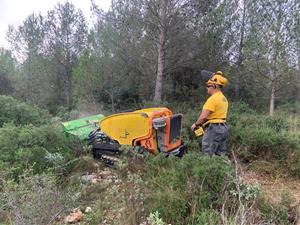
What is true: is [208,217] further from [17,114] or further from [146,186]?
[17,114]

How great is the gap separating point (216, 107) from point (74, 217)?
2.80 metres

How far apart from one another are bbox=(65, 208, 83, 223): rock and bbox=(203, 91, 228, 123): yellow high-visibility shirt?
2571 mm

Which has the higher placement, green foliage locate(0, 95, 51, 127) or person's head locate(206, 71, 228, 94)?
person's head locate(206, 71, 228, 94)

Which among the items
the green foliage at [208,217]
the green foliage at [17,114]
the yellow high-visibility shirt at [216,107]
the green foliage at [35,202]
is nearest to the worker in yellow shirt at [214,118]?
the yellow high-visibility shirt at [216,107]

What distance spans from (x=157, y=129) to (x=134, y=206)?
7.61 ft

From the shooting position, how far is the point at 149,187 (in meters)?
4.45

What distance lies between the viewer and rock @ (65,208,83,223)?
13.8 feet

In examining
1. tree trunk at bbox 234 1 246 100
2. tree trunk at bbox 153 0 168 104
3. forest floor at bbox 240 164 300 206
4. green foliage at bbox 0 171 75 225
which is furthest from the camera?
tree trunk at bbox 234 1 246 100

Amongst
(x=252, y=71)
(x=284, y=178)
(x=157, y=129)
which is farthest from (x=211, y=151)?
(x=252, y=71)

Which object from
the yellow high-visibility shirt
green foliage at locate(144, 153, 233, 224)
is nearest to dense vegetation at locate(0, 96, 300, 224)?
green foliage at locate(144, 153, 233, 224)

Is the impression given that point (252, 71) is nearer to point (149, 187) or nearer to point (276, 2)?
point (276, 2)

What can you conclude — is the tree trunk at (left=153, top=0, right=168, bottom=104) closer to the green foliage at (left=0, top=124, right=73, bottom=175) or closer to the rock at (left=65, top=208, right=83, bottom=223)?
the green foliage at (left=0, top=124, right=73, bottom=175)

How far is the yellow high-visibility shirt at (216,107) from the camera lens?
222 inches

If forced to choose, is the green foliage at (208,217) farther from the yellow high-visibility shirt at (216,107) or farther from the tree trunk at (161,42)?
the tree trunk at (161,42)
